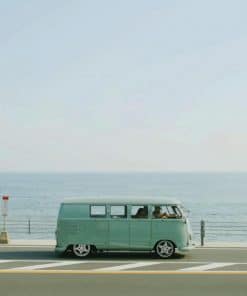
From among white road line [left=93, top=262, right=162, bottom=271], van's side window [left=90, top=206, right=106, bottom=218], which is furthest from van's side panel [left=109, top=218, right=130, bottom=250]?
white road line [left=93, top=262, right=162, bottom=271]

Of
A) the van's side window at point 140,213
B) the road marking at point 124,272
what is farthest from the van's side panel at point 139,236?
the road marking at point 124,272

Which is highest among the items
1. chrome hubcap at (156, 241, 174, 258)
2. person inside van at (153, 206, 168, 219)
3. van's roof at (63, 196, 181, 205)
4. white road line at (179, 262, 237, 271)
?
van's roof at (63, 196, 181, 205)

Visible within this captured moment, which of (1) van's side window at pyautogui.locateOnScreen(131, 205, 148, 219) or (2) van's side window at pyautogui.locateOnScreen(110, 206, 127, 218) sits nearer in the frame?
(2) van's side window at pyautogui.locateOnScreen(110, 206, 127, 218)

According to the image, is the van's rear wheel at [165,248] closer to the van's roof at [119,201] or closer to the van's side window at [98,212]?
the van's roof at [119,201]

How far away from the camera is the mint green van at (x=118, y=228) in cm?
1984

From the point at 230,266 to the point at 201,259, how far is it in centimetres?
183

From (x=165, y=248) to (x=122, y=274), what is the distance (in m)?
4.07

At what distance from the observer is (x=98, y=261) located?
1881 centimetres

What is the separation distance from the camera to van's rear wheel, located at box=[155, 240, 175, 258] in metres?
19.9

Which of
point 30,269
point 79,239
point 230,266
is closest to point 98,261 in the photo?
point 79,239

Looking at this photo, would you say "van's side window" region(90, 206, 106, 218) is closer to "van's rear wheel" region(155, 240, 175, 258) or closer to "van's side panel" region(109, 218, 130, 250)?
"van's side panel" region(109, 218, 130, 250)

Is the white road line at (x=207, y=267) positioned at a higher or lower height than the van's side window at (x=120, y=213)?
lower

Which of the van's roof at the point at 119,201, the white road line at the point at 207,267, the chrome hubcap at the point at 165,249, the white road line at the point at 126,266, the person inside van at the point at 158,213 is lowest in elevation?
Answer: the white road line at the point at 207,267

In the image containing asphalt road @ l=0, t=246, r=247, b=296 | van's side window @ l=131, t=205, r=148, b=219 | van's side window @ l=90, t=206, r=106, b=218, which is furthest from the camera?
van's side window @ l=131, t=205, r=148, b=219
